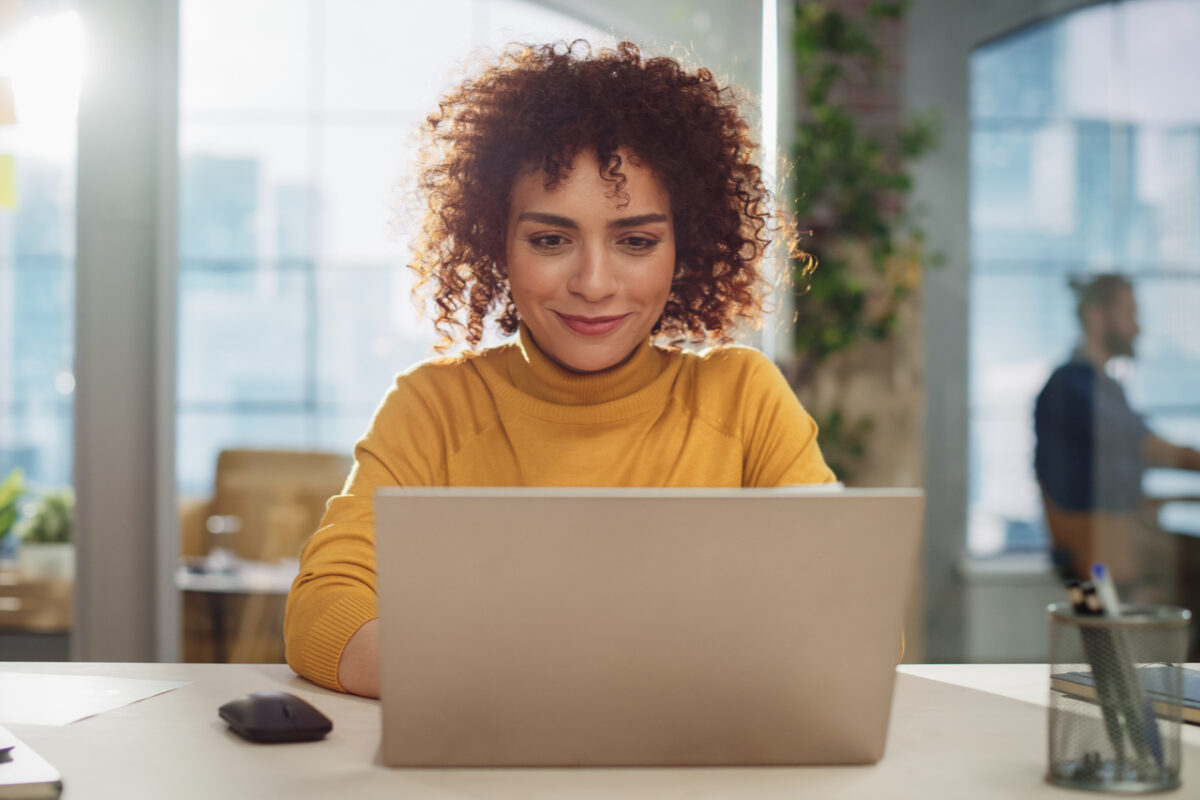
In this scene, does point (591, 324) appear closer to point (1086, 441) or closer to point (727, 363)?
point (727, 363)

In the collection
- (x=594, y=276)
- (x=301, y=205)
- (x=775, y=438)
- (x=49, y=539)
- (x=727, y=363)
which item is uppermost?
(x=301, y=205)

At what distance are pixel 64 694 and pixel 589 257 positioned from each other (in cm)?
76

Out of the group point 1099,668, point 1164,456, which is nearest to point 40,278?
point 1099,668

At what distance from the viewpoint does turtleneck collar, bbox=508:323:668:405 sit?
5.10 ft

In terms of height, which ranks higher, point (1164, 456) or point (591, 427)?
point (591, 427)

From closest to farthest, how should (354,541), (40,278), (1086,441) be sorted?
1. (354,541)
2. (40,278)
3. (1086,441)

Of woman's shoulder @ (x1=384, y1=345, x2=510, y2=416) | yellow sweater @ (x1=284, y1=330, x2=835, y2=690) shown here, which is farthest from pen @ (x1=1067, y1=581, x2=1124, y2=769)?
woman's shoulder @ (x1=384, y1=345, x2=510, y2=416)

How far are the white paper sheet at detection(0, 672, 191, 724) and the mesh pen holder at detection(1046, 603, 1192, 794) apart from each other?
2.75ft

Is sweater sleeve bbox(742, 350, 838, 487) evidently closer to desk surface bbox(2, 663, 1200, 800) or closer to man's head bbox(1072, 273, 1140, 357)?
desk surface bbox(2, 663, 1200, 800)

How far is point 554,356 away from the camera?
155cm

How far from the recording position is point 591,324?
149 cm

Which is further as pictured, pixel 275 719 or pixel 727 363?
pixel 727 363

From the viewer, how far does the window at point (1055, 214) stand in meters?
3.42

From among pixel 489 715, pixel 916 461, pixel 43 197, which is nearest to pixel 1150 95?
pixel 916 461
